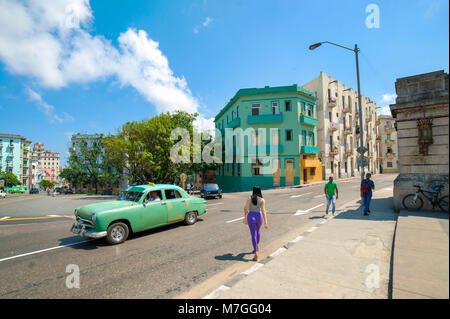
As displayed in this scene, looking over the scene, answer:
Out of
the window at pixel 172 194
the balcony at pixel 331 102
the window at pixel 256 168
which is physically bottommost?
the window at pixel 172 194

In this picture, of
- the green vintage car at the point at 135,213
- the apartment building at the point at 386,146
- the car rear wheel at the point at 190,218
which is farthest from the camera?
the apartment building at the point at 386,146

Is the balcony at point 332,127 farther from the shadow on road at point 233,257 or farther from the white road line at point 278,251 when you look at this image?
the shadow on road at point 233,257

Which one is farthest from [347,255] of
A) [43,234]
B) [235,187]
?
[235,187]

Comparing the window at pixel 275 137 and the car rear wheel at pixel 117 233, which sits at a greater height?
the window at pixel 275 137

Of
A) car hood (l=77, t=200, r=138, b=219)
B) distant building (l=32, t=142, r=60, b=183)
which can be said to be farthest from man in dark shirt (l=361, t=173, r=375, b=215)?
distant building (l=32, t=142, r=60, b=183)

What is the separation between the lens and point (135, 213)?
6.76 metres

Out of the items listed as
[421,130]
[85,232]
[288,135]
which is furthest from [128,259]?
[288,135]

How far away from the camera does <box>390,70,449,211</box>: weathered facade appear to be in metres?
8.02

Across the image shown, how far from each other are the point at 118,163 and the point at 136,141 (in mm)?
5048

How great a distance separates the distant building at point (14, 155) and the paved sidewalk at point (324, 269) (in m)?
101

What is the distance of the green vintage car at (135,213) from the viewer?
613 cm

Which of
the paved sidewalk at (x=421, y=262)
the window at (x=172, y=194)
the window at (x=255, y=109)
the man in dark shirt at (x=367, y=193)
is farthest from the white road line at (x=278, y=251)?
the window at (x=255, y=109)

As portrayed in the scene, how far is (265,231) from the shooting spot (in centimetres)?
730

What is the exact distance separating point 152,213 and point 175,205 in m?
1.04
